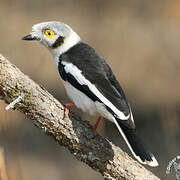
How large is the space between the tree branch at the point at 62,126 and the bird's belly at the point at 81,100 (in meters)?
0.18

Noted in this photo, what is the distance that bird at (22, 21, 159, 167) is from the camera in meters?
3.80

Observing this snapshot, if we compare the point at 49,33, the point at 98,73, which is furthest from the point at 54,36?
the point at 98,73

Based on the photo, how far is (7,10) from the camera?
32.9 feet

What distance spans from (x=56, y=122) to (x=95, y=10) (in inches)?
226

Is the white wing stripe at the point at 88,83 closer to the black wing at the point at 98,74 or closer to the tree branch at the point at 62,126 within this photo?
the black wing at the point at 98,74

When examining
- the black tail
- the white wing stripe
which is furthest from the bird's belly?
the black tail

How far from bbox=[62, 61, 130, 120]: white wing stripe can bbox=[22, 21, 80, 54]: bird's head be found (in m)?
0.30

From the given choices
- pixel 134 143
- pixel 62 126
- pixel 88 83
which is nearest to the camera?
pixel 62 126

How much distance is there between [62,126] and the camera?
3.68 metres

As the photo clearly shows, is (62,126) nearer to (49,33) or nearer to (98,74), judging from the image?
(98,74)

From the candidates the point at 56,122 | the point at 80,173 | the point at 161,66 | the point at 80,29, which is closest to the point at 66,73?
the point at 56,122

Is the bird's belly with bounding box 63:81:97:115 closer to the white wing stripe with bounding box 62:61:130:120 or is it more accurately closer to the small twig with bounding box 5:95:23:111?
the white wing stripe with bounding box 62:61:130:120

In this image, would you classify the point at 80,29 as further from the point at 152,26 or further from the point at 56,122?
the point at 56,122

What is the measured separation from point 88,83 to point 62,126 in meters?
0.45
